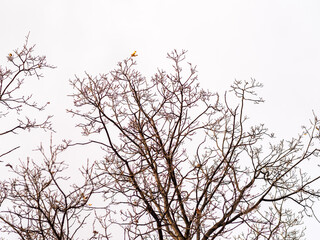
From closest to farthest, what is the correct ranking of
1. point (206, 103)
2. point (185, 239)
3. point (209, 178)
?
point (185, 239) < point (209, 178) < point (206, 103)

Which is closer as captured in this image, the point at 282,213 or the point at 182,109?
the point at 182,109

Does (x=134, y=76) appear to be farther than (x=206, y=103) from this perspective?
Yes

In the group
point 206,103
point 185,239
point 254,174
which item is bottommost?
point 185,239

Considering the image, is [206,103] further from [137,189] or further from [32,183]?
[32,183]

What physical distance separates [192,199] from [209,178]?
0.47 m

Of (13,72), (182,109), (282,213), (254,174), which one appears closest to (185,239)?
(254,174)

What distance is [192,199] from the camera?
5.05 m

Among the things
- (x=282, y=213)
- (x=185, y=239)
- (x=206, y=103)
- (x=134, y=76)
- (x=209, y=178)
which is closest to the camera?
(x=185, y=239)

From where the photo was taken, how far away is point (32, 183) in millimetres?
4789

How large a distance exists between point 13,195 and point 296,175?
5272 mm

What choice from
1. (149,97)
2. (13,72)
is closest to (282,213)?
(149,97)

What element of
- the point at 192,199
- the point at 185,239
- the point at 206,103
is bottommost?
the point at 185,239

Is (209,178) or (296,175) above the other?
(296,175)

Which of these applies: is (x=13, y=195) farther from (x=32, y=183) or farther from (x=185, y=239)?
(x=185, y=239)
